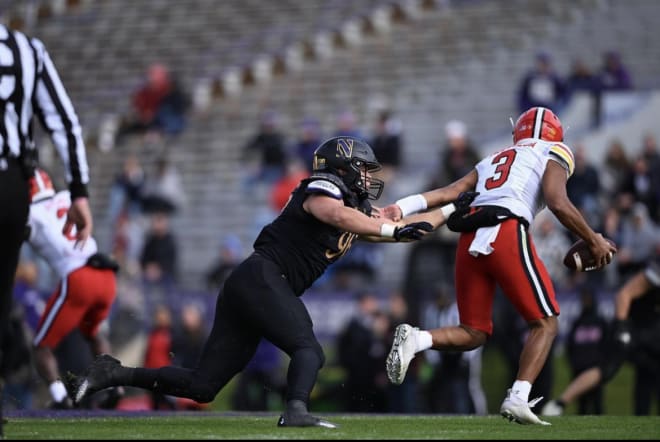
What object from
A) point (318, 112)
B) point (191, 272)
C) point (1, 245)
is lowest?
point (191, 272)

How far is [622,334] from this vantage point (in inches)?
444

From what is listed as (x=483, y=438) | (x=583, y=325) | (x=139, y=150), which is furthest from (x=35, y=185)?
(x=139, y=150)

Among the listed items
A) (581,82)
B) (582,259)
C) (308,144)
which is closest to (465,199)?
(582,259)

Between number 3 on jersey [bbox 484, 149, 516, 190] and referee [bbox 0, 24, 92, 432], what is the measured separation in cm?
254

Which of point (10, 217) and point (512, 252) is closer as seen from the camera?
point (10, 217)

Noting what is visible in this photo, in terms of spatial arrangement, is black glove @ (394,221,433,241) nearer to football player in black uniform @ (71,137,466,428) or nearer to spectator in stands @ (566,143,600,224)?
football player in black uniform @ (71,137,466,428)

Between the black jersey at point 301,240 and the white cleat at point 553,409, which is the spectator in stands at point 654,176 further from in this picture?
the black jersey at point 301,240

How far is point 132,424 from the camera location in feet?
25.9

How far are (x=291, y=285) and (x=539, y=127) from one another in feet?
6.06

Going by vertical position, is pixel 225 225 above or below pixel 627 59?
below

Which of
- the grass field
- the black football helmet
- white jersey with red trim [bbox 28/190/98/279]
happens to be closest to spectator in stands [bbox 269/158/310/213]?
white jersey with red trim [bbox 28/190/98/279]

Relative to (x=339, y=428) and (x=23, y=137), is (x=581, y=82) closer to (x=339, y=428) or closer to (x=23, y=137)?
(x=339, y=428)

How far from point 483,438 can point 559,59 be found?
14754mm

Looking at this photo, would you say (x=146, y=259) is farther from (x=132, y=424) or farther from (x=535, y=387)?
(x=132, y=424)
